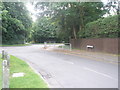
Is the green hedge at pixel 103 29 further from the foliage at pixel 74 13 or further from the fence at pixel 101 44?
the foliage at pixel 74 13

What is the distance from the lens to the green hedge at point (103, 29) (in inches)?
549

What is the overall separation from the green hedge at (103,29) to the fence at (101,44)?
1.70 ft

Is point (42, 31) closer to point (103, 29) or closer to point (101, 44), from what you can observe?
point (101, 44)

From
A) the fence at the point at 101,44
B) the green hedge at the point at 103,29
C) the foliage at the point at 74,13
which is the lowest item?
the fence at the point at 101,44

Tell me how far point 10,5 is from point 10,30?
6.26m

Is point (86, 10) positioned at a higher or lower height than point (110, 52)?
higher

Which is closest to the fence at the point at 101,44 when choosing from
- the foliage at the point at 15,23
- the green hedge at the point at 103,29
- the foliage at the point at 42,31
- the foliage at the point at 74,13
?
the green hedge at the point at 103,29

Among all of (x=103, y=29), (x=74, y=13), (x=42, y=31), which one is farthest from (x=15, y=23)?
(x=42, y=31)

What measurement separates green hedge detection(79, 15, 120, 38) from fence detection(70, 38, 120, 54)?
52 cm

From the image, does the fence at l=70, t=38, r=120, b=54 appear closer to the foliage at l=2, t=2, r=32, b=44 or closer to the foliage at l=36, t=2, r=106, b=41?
the foliage at l=36, t=2, r=106, b=41

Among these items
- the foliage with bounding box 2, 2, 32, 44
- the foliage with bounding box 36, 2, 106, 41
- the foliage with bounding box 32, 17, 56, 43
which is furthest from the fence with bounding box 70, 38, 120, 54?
the foliage with bounding box 32, 17, 56, 43

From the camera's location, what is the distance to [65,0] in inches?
632

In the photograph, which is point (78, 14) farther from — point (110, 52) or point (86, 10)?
point (110, 52)

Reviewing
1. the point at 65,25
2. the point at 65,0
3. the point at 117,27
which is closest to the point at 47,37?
the point at 65,25
